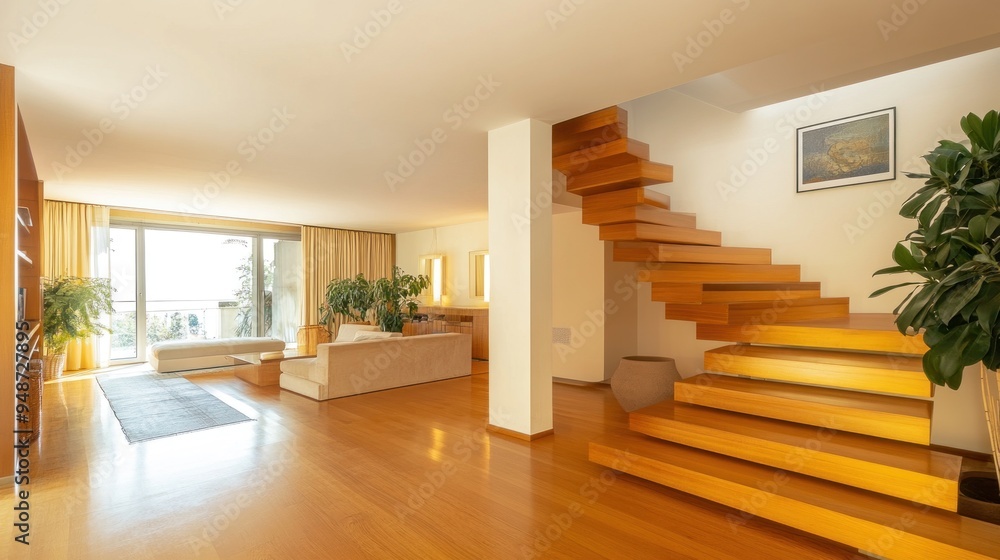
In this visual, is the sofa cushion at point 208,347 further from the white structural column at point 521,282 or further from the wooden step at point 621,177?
the wooden step at point 621,177

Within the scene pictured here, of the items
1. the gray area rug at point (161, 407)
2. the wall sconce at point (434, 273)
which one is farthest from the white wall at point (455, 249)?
the gray area rug at point (161, 407)

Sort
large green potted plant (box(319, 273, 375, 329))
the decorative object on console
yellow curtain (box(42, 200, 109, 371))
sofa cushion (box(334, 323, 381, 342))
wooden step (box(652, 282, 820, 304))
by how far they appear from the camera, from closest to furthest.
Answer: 1. wooden step (box(652, 282, 820, 304))
2. the decorative object on console
3. yellow curtain (box(42, 200, 109, 371))
4. sofa cushion (box(334, 323, 381, 342))
5. large green potted plant (box(319, 273, 375, 329))

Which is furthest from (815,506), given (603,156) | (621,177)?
(603,156)

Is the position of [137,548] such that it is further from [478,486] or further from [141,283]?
[141,283]

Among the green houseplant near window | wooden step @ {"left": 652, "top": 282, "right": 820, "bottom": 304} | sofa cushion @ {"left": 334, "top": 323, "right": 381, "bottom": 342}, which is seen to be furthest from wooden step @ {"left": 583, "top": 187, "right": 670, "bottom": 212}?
sofa cushion @ {"left": 334, "top": 323, "right": 381, "bottom": 342}

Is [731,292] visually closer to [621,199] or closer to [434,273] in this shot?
[621,199]

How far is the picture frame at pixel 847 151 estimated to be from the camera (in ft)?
12.8

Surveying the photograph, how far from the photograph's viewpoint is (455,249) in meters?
9.38

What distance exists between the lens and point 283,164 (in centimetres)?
498

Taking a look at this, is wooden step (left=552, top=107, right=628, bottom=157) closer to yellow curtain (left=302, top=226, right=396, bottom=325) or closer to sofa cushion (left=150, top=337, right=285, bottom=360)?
sofa cushion (left=150, top=337, right=285, bottom=360)

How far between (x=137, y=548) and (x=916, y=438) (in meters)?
3.83

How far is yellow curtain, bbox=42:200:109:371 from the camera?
680 centimetres

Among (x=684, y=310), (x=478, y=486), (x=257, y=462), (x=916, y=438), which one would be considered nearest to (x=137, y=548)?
(x=257, y=462)

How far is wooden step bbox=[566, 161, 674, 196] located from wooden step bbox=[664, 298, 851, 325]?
1027 millimetres
